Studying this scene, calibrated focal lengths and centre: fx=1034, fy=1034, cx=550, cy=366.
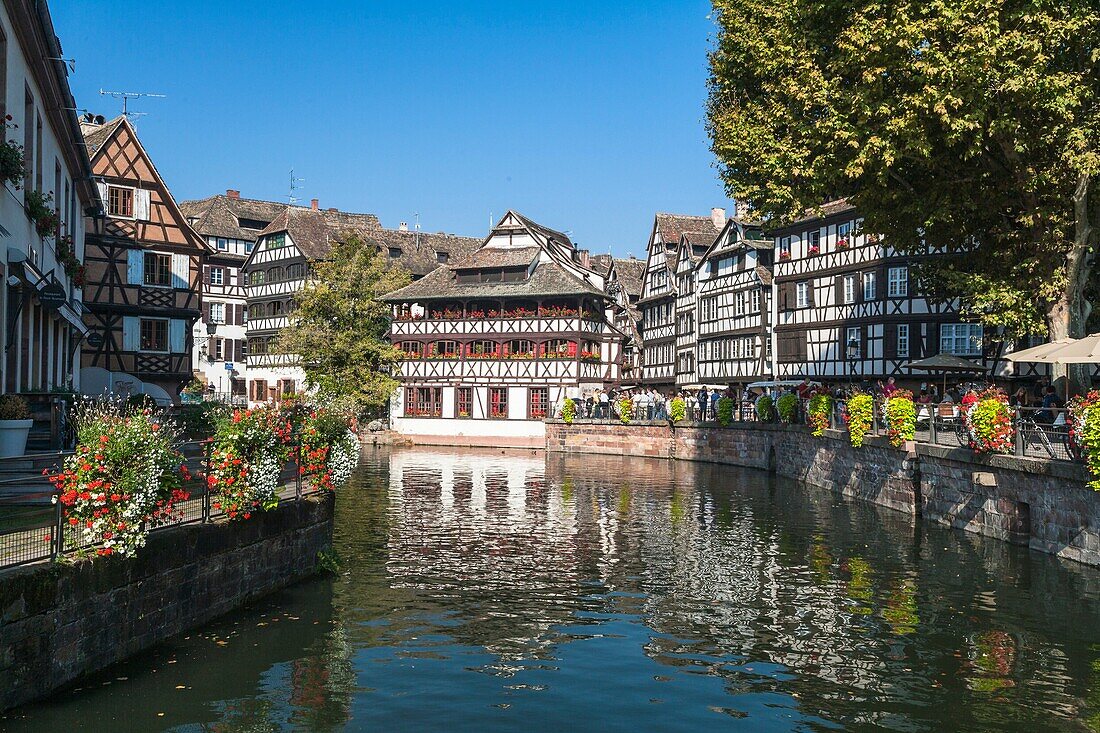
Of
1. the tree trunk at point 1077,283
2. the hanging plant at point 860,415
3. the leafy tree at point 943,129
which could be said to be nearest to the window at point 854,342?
the hanging plant at point 860,415

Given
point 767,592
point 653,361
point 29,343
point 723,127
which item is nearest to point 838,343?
point 653,361

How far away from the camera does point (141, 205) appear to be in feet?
143

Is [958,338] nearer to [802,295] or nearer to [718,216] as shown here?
[802,295]

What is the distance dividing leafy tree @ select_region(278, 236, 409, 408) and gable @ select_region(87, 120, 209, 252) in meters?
20.0

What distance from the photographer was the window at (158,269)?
43.8m

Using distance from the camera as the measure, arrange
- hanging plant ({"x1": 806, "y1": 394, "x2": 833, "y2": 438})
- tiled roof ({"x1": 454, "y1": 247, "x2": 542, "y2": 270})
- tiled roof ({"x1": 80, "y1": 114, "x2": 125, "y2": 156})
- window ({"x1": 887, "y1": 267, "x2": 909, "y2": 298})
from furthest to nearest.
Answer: tiled roof ({"x1": 454, "y1": 247, "x2": 542, "y2": 270}), window ({"x1": 887, "y1": 267, "x2": 909, "y2": 298}), tiled roof ({"x1": 80, "y1": 114, "x2": 125, "y2": 156}), hanging plant ({"x1": 806, "y1": 394, "x2": 833, "y2": 438})

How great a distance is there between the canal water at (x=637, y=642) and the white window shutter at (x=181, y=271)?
2257 cm

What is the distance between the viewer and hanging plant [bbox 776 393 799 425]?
144ft

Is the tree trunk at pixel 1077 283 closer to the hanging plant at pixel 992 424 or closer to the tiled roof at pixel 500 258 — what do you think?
the hanging plant at pixel 992 424

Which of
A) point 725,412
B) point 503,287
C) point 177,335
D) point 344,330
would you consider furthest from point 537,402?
point 177,335

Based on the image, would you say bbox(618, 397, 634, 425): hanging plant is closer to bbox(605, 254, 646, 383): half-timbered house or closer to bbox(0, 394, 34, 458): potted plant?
bbox(605, 254, 646, 383): half-timbered house

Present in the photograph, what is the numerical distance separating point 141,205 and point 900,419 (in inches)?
1251

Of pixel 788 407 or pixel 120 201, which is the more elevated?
pixel 120 201

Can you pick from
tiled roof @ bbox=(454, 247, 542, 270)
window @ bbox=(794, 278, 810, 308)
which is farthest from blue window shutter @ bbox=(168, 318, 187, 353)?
window @ bbox=(794, 278, 810, 308)
